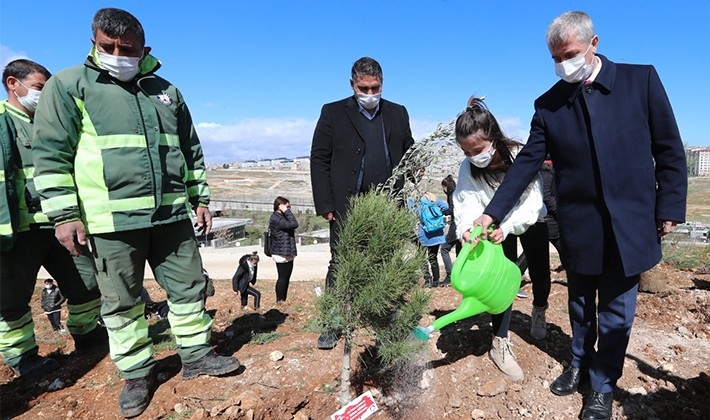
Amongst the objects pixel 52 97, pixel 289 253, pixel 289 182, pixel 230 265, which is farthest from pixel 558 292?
pixel 289 182

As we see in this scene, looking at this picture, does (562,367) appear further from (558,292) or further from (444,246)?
(444,246)

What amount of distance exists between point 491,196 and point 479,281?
0.74 meters

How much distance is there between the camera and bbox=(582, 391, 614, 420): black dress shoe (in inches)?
96.6

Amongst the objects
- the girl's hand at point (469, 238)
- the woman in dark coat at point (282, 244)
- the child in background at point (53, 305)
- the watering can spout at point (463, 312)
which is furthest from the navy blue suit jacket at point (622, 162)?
the child in background at point (53, 305)

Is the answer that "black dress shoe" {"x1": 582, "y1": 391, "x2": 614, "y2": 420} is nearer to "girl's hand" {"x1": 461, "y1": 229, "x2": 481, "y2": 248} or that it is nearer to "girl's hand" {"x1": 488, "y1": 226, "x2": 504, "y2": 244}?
"girl's hand" {"x1": 488, "y1": 226, "x2": 504, "y2": 244}

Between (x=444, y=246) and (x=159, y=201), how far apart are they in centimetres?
565

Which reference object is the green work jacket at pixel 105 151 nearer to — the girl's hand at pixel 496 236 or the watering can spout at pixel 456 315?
the watering can spout at pixel 456 315

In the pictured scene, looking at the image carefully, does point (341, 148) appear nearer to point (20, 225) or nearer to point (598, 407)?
point (598, 407)

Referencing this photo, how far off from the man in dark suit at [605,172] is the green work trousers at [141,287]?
202 centimetres

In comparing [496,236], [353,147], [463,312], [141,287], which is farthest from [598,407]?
[141,287]

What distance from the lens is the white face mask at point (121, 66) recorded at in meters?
2.49

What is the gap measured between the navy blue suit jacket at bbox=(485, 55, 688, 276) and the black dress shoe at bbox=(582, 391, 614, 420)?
745mm

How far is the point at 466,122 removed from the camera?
8.43ft

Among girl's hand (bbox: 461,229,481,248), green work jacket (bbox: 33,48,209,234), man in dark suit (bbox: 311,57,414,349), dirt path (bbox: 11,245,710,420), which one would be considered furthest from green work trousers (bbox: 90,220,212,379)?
girl's hand (bbox: 461,229,481,248)
